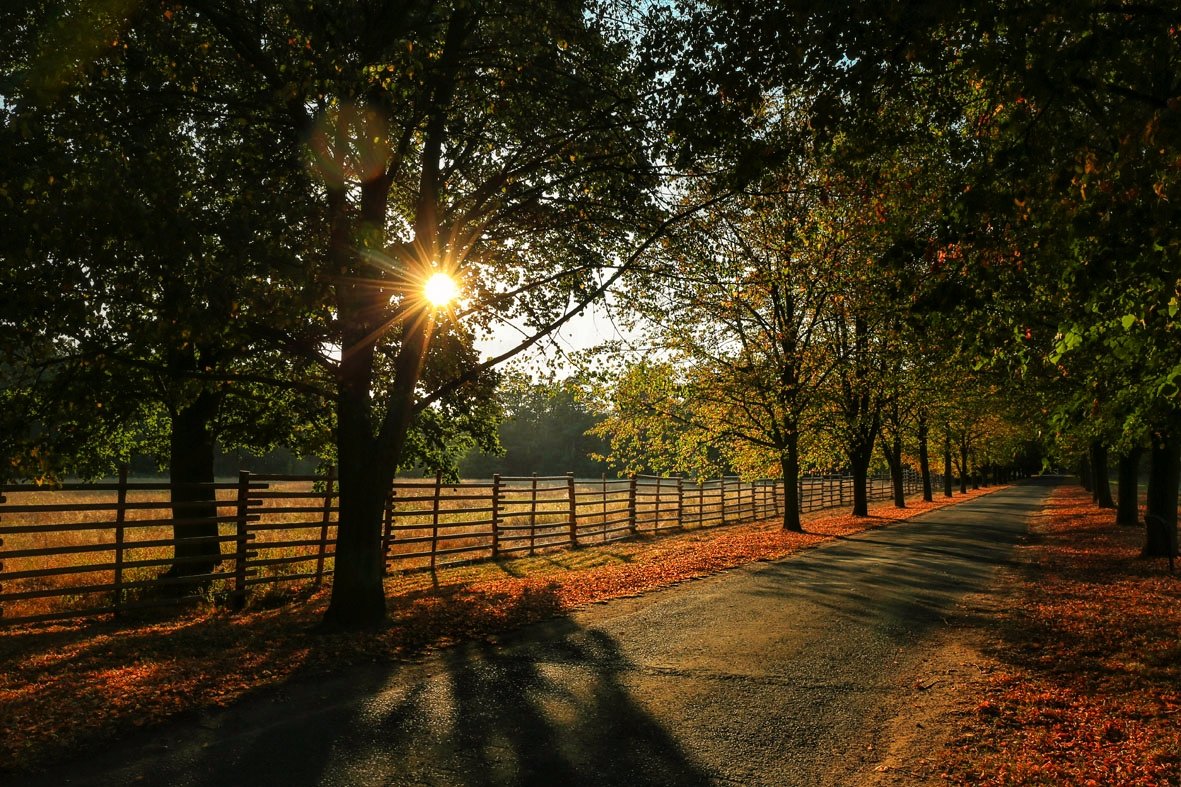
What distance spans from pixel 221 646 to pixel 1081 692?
8308 mm

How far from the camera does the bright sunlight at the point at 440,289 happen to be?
31.1 feet

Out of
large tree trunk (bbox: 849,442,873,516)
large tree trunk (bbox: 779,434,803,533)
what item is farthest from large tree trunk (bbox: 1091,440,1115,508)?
large tree trunk (bbox: 779,434,803,533)

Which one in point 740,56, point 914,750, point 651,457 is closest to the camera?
point 914,750

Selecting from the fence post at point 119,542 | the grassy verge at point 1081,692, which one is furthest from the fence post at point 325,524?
the grassy verge at point 1081,692

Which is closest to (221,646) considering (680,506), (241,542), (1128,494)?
(241,542)

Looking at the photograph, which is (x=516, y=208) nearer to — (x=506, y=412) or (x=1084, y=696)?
(x=1084, y=696)

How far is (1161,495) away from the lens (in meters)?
15.4

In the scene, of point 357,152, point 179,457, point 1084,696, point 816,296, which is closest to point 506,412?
point 179,457

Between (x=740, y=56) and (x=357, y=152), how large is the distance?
15.4ft

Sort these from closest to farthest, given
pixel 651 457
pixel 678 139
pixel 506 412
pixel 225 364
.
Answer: pixel 678 139, pixel 225 364, pixel 506 412, pixel 651 457

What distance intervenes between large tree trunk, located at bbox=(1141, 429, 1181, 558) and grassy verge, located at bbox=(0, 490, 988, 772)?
798 centimetres

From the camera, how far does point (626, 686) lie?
632 cm

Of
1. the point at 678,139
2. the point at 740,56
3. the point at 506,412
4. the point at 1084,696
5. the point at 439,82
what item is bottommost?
the point at 1084,696

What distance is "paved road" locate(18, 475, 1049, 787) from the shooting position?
15.2ft
